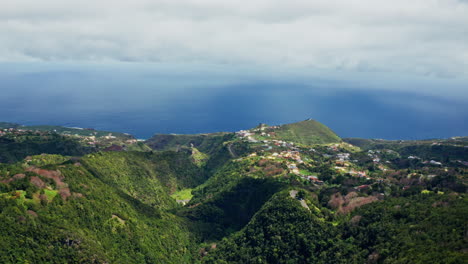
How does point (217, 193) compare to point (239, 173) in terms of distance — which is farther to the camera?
point (239, 173)

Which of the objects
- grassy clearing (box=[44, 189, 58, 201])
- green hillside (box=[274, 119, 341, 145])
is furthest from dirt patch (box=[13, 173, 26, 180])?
green hillside (box=[274, 119, 341, 145])

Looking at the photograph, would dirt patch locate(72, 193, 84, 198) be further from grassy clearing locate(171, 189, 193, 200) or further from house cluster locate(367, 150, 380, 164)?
house cluster locate(367, 150, 380, 164)

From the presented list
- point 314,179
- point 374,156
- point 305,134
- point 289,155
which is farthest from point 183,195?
point 305,134

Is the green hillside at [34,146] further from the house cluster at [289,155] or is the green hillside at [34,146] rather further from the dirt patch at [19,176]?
the house cluster at [289,155]

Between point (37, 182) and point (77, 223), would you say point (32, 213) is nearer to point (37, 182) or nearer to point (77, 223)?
point (77, 223)

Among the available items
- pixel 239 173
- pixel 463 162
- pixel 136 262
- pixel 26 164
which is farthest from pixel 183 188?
pixel 463 162

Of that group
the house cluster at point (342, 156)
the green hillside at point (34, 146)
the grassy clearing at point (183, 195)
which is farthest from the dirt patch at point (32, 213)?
the house cluster at point (342, 156)

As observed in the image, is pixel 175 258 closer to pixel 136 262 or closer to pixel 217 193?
pixel 136 262

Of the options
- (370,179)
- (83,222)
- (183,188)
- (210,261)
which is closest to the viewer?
(83,222)

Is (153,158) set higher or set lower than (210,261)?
higher
